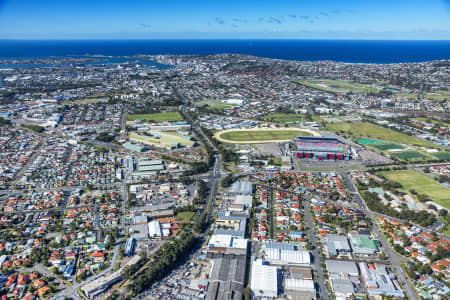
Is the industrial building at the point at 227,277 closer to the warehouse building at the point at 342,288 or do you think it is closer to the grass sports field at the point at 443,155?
the warehouse building at the point at 342,288

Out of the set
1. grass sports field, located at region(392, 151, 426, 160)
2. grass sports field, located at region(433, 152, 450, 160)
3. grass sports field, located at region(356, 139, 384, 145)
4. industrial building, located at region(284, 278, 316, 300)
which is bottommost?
industrial building, located at region(284, 278, 316, 300)

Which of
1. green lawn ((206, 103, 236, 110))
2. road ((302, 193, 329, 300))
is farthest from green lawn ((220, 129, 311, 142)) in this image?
road ((302, 193, 329, 300))

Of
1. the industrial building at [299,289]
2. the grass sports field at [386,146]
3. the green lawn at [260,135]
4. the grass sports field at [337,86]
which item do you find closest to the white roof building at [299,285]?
the industrial building at [299,289]

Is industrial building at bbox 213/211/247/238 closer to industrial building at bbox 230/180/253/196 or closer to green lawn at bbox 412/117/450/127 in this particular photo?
industrial building at bbox 230/180/253/196

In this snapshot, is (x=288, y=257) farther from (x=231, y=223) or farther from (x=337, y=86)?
(x=337, y=86)

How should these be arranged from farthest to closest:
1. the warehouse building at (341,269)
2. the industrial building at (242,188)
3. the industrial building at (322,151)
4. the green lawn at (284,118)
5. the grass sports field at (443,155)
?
the green lawn at (284,118) < the grass sports field at (443,155) < the industrial building at (322,151) < the industrial building at (242,188) < the warehouse building at (341,269)

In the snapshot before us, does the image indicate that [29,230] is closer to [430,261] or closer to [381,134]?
[430,261]

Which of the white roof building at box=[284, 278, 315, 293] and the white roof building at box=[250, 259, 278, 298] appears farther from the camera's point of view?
the white roof building at box=[284, 278, 315, 293]
